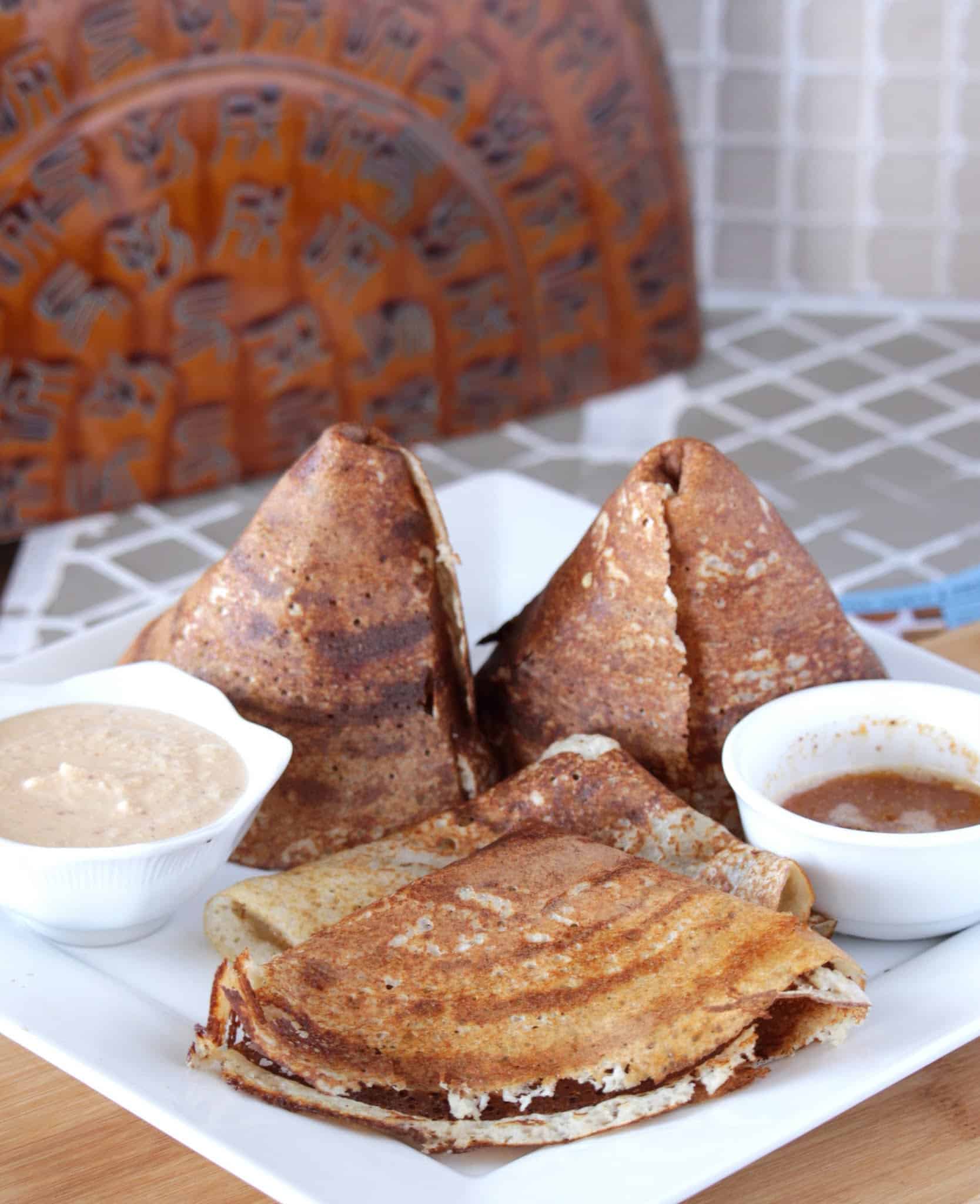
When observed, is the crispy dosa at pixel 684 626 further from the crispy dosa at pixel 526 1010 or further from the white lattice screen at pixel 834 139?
the white lattice screen at pixel 834 139

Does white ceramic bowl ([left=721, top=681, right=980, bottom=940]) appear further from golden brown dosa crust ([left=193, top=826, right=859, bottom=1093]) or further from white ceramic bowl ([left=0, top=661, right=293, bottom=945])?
white ceramic bowl ([left=0, top=661, right=293, bottom=945])

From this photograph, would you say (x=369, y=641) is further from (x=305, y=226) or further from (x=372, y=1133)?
(x=305, y=226)

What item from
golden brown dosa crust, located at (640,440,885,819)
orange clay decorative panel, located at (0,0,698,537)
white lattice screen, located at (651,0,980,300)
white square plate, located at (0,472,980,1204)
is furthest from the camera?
white lattice screen, located at (651,0,980,300)

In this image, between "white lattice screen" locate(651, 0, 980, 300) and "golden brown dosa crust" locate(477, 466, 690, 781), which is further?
"white lattice screen" locate(651, 0, 980, 300)

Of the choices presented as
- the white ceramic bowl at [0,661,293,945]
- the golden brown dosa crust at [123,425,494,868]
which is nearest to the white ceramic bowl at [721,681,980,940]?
the golden brown dosa crust at [123,425,494,868]

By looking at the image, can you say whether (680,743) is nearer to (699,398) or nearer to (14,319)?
(14,319)

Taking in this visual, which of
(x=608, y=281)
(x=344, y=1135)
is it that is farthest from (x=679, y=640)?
(x=608, y=281)

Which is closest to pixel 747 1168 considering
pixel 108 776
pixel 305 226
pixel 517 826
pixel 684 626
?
pixel 517 826
